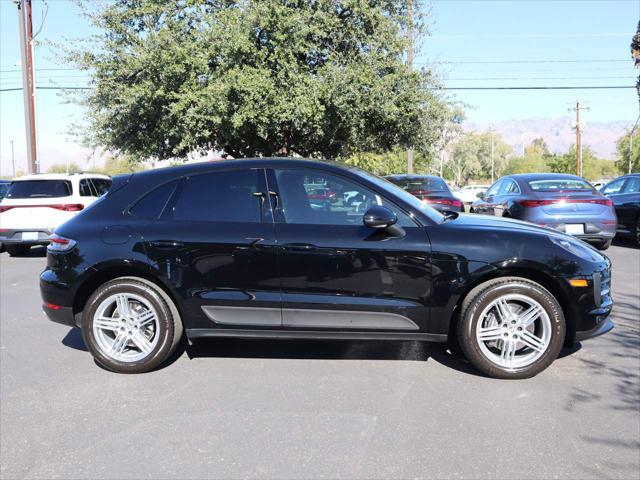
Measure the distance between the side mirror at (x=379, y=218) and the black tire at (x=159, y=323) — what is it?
5.70 ft

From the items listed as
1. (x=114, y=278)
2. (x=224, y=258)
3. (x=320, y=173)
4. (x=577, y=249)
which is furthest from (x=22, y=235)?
(x=577, y=249)

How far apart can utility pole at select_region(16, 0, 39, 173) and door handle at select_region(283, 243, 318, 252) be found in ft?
55.8

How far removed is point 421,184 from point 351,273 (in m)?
8.62

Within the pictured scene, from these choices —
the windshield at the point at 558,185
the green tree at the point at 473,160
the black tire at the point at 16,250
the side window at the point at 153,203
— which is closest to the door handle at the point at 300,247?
the side window at the point at 153,203

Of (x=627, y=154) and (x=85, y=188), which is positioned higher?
(x=627, y=154)

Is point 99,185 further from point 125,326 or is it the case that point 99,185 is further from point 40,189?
point 125,326

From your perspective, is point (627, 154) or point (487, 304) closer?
point (487, 304)

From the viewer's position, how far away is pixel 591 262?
4.34 metres

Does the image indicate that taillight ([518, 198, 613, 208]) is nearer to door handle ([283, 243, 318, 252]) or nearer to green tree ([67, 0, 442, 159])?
green tree ([67, 0, 442, 159])

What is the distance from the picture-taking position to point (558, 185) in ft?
33.5

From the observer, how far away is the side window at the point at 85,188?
1162cm

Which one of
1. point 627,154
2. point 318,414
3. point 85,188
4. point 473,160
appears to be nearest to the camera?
point 318,414

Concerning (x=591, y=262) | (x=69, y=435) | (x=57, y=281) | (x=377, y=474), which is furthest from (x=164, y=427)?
(x=591, y=262)

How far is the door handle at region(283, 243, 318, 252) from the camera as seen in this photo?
14.1 feet
